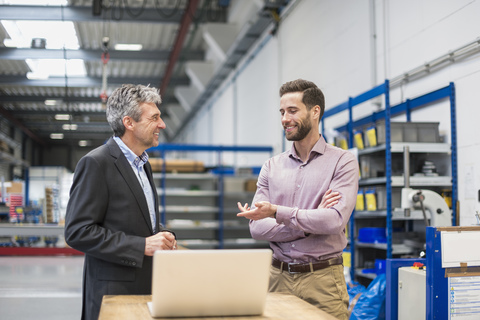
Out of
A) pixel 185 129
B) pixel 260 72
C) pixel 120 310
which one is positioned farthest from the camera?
pixel 185 129

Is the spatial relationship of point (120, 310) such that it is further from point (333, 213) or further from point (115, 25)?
point (115, 25)

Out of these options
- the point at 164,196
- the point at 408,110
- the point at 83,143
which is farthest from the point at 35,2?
the point at 83,143

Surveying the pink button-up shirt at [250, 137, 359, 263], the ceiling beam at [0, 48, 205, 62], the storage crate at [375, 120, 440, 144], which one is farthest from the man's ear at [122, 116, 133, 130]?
the ceiling beam at [0, 48, 205, 62]

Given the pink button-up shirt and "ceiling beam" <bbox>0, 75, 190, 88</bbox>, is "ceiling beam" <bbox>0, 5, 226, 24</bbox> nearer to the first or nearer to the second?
"ceiling beam" <bbox>0, 75, 190, 88</bbox>

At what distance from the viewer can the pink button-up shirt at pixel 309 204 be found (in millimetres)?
2012

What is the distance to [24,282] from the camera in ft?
18.6

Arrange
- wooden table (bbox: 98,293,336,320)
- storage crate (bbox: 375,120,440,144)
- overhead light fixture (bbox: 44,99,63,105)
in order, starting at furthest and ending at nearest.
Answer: overhead light fixture (bbox: 44,99,63,105), storage crate (bbox: 375,120,440,144), wooden table (bbox: 98,293,336,320)

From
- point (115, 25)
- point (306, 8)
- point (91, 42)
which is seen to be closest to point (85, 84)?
point (91, 42)

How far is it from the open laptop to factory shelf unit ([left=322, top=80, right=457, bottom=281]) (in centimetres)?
271

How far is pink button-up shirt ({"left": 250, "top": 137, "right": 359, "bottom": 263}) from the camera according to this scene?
2.01 m

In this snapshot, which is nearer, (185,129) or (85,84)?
(85,84)

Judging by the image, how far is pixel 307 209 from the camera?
2.13 metres

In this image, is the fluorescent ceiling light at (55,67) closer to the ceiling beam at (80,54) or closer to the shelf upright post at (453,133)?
the ceiling beam at (80,54)

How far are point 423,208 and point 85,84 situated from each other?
41.2ft
